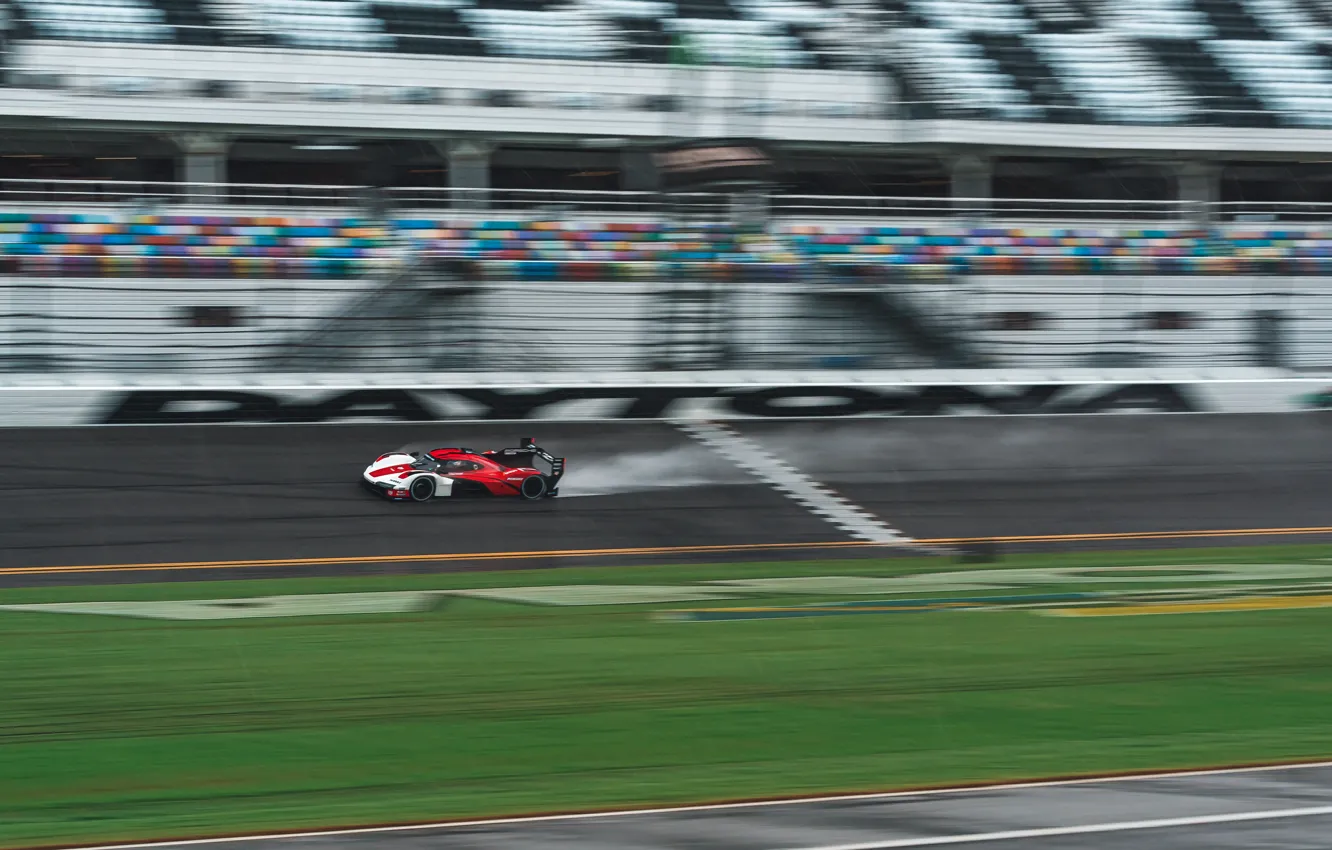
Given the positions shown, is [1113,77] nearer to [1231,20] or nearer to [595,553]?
[1231,20]

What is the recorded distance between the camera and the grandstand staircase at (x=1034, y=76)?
21.4 m

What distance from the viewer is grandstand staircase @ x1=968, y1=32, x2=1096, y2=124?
21.4m

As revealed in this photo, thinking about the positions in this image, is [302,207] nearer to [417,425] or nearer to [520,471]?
[417,425]

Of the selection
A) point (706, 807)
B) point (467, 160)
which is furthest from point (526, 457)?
point (467, 160)

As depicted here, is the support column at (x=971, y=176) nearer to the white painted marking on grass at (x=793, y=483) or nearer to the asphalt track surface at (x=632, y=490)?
the asphalt track surface at (x=632, y=490)

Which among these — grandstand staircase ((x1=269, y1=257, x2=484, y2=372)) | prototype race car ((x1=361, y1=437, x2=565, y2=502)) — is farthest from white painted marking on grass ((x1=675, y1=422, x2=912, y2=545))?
grandstand staircase ((x1=269, y1=257, x2=484, y2=372))

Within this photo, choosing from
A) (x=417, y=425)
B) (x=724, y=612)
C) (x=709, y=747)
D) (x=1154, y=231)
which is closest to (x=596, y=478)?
(x=417, y=425)

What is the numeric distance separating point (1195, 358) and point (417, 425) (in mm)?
8343

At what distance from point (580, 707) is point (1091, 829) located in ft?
8.29

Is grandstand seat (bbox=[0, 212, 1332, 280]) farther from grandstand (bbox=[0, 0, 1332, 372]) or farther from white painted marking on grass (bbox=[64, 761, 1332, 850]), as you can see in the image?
white painted marking on grass (bbox=[64, 761, 1332, 850])

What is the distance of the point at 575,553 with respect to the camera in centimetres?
1087

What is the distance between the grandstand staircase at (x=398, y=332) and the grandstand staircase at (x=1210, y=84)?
528 inches

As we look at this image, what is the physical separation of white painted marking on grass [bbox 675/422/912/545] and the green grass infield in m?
2.72

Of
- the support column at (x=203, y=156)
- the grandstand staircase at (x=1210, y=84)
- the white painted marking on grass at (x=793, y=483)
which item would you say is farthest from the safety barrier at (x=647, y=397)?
the grandstand staircase at (x=1210, y=84)
